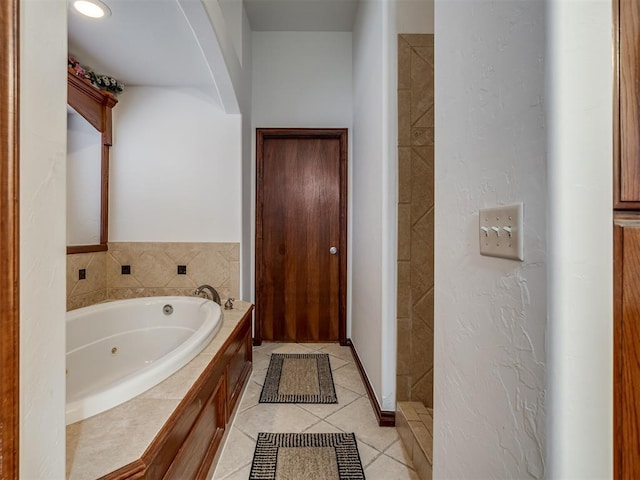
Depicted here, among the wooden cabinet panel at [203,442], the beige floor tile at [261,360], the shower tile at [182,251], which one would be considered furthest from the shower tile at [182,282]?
the wooden cabinet panel at [203,442]

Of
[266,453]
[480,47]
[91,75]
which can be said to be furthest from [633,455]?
[91,75]

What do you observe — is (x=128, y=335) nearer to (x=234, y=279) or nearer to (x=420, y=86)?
(x=234, y=279)

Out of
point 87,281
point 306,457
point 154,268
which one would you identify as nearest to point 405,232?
point 306,457

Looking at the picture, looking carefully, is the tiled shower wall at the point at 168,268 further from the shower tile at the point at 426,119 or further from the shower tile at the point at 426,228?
the shower tile at the point at 426,119

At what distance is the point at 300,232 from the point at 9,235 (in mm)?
3010

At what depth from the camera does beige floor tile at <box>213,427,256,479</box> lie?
162cm

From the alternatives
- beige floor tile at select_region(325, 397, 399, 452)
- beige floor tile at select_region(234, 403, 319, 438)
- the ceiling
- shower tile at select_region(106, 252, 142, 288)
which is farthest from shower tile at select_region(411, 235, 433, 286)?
shower tile at select_region(106, 252, 142, 288)

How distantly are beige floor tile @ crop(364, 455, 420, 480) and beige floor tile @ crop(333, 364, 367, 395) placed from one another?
2.37 feet

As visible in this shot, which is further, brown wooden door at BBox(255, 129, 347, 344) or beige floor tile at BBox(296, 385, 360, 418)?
brown wooden door at BBox(255, 129, 347, 344)

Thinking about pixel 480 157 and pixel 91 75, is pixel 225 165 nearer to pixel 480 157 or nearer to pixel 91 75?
pixel 91 75

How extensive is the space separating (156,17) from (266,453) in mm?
2553

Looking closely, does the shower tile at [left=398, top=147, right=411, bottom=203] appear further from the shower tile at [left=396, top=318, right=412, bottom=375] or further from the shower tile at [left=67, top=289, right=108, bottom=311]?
the shower tile at [left=67, top=289, right=108, bottom=311]

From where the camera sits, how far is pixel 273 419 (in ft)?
6.73

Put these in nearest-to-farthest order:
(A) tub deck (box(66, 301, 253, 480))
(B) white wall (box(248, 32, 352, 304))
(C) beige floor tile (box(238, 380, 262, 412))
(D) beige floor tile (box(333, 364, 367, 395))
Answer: (A) tub deck (box(66, 301, 253, 480))
(C) beige floor tile (box(238, 380, 262, 412))
(D) beige floor tile (box(333, 364, 367, 395))
(B) white wall (box(248, 32, 352, 304))
